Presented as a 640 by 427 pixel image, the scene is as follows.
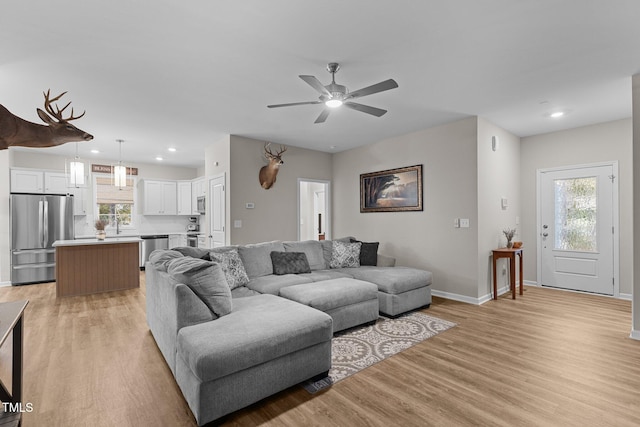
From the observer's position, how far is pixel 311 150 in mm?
6484

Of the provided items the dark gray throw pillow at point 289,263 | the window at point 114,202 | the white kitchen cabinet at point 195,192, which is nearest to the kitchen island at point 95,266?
the window at point 114,202

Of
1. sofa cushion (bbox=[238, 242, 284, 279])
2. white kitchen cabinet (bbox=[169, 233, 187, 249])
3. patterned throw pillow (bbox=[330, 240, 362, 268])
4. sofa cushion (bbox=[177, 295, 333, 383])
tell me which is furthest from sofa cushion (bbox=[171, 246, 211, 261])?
white kitchen cabinet (bbox=[169, 233, 187, 249])

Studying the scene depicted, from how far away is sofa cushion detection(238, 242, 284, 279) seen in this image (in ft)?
13.1

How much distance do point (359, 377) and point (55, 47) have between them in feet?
11.8

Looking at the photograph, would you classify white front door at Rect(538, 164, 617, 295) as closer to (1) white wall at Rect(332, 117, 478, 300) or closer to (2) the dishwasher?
(1) white wall at Rect(332, 117, 478, 300)

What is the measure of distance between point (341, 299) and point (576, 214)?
14.3 feet

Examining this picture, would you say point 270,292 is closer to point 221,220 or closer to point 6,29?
point 221,220

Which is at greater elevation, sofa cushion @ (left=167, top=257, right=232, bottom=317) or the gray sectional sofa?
sofa cushion @ (left=167, top=257, right=232, bottom=317)

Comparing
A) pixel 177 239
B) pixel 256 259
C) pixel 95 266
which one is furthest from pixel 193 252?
pixel 177 239

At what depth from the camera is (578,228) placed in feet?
16.6

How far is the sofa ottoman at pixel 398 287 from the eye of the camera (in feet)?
12.6

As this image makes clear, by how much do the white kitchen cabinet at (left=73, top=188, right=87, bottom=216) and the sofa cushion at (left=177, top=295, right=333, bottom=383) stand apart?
630 centimetres

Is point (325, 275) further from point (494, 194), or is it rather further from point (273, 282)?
point (494, 194)

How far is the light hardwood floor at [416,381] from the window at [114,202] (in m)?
4.29
